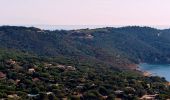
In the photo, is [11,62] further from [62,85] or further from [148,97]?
[148,97]

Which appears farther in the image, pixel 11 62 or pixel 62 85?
pixel 11 62

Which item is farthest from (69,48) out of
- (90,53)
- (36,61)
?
(36,61)

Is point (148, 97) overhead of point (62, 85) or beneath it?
beneath

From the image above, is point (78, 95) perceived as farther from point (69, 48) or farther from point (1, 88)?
point (69, 48)

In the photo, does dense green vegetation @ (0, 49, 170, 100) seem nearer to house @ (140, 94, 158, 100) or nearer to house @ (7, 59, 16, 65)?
house @ (7, 59, 16, 65)

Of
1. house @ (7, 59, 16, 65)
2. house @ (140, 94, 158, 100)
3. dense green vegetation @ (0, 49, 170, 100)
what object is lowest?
house @ (140, 94, 158, 100)

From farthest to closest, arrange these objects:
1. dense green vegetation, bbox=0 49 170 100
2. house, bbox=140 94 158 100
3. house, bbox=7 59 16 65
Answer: house, bbox=7 59 16 65 < house, bbox=140 94 158 100 < dense green vegetation, bbox=0 49 170 100

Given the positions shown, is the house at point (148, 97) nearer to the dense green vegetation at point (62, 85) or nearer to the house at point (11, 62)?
the dense green vegetation at point (62, 85)

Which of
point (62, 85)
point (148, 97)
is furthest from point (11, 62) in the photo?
point (148, 97)

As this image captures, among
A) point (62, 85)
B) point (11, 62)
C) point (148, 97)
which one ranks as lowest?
point (148, 97)

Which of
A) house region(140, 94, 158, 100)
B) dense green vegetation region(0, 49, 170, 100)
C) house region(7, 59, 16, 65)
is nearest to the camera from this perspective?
dense green vegetation region(0, 49, 170, 100)

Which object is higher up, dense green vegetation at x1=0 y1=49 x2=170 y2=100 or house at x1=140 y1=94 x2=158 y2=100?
dense green vegetation at x1=0 y1=49 x2=170 y2=100

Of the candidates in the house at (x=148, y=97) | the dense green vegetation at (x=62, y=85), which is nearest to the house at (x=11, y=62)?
the dense green vegetation at (x=62, y=85)

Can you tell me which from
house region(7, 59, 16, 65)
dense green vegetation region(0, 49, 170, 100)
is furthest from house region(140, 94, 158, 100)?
house region(7, 59, 16, 65)
